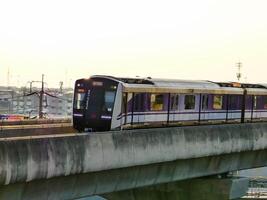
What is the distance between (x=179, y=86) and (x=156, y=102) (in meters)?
2.03

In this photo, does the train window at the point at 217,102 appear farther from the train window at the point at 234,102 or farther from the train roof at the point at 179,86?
the train window at the point at 234,102

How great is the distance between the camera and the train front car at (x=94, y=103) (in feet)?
69.3

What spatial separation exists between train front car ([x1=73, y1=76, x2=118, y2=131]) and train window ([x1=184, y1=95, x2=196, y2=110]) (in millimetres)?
5775

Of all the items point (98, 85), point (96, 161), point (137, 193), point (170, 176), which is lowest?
point (137, 193)

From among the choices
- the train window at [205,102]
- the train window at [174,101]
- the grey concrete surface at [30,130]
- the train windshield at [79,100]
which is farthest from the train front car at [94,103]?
the train window at [205,102]

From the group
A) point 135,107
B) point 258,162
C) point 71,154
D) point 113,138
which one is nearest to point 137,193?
point 135,107

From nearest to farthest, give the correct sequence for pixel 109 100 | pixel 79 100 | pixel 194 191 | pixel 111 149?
pixel 111 149, pixel 109 100, pixel 194 191, pixel 79 100

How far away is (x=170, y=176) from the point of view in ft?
60.6

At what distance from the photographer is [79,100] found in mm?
22594

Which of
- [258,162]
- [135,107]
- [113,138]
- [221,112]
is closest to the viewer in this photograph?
[113,138]

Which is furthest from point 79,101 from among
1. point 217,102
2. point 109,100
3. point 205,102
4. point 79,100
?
point 217,102

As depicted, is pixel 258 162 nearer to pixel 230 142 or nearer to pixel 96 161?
pixel 230 142

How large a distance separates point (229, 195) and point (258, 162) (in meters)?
2.95

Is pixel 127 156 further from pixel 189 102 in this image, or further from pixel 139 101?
pixel 189 102
